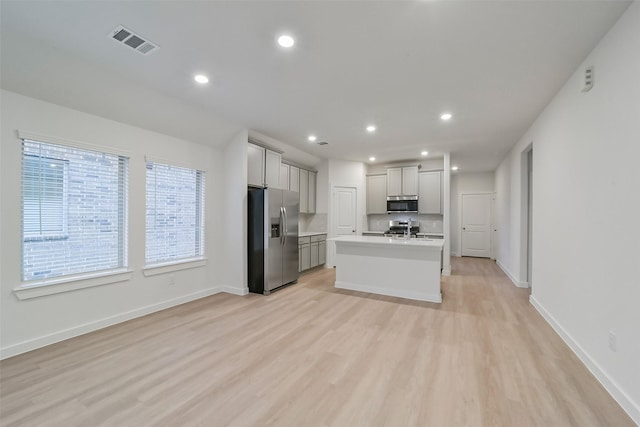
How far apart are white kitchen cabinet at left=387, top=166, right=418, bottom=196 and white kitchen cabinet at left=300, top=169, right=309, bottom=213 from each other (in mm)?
2184

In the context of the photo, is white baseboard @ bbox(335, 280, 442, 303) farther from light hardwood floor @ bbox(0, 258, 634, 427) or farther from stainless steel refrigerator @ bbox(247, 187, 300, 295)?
stainless steel refrigerator @ bbox(247, 187, 300, 295)

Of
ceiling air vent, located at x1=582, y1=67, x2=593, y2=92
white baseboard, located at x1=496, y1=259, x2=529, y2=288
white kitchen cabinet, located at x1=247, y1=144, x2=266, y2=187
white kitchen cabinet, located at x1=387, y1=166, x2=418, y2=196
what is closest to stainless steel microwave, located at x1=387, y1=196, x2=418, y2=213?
white kitchen cabinet, located at x1=387, y1=166, x2=418, y2=196

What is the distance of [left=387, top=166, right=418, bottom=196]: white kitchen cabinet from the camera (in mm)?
6711

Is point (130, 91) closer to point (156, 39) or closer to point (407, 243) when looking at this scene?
point (156, 39)

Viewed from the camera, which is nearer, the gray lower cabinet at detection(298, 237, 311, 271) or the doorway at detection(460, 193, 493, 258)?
the gray lower cabinet at detection(298, 237, 311, 271)

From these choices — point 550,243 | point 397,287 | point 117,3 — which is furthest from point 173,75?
point 550,243

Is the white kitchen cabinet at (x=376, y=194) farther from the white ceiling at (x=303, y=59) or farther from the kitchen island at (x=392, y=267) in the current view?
the white ceiling at (x=303, y=59)

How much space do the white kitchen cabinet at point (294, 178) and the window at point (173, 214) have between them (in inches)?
79.9

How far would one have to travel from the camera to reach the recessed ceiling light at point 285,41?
217 cm

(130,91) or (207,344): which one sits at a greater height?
(130,91)

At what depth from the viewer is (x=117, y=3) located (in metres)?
1.84

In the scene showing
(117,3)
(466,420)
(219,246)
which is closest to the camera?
(466,420)

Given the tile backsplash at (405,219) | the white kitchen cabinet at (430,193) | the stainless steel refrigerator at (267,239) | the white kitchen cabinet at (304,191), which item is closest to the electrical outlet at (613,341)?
the stainless steel refrigerator at (267,239)

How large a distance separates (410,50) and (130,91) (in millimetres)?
3097
